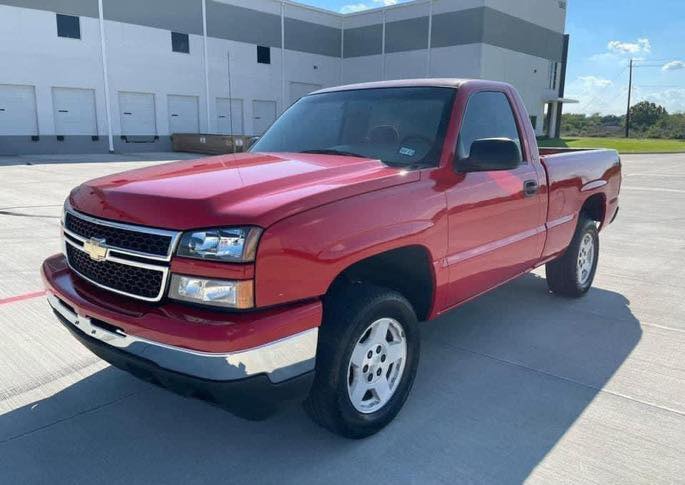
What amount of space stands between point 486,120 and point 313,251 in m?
2.09

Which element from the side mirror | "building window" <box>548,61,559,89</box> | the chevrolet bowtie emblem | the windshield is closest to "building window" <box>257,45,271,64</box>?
"building window" <box>548,61,559,89</box>

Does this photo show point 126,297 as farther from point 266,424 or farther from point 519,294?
point 519,294

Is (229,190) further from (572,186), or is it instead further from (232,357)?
(572,186)

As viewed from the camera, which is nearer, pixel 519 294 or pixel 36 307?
pixel 36 307

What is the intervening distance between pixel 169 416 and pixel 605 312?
3.83m

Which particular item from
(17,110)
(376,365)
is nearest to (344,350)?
(376,365)

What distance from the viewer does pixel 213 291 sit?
234 centimetres

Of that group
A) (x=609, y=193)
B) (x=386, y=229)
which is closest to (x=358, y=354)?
(x=386, y=229)

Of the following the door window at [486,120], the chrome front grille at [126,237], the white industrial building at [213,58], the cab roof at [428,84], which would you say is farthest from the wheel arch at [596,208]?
the white industrial building at [213,58]

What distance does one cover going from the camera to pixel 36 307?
4723 mm

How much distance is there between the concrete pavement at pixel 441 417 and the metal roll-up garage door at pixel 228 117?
3032cm

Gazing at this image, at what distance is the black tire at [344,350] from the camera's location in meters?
2.62

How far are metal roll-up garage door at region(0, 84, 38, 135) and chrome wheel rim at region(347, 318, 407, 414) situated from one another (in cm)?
2882

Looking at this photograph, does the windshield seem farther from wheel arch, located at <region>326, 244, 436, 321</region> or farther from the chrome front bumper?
the chrome front bumper
